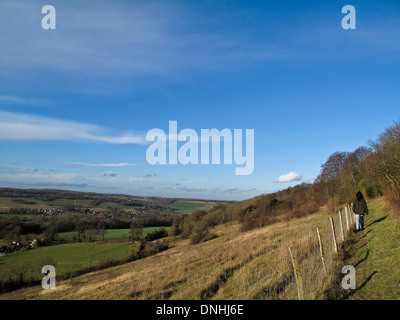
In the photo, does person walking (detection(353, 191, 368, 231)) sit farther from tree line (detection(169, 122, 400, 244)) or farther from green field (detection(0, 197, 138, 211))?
green field (detection(0, 197, 138, 211))

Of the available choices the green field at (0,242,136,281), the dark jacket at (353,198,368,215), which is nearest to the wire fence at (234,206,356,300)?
the dark jacket at (353,198,368,215)

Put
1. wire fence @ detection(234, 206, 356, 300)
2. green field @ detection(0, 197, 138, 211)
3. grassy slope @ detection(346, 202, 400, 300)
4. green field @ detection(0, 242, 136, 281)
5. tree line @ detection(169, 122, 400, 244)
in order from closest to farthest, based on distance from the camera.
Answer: wire fence @ detection(234, 206, 356, 300), grassy slope @ detection(346, 202, 400, 300), tree line @ detection(169, 122, 400, 244), green field @ detection(0, 242, 136, 281), green field @ detection(0, 197, 138, 211)

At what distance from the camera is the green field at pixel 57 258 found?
4001cm

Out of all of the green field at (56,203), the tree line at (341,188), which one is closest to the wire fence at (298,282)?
the tree line at (341,188)

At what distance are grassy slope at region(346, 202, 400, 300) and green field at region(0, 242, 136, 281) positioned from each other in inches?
1673

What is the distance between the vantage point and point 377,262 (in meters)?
7.69

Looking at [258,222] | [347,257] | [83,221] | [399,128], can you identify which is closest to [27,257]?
[83,221]

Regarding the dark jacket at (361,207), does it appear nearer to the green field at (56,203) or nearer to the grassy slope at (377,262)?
the grassy slope at (377,262)

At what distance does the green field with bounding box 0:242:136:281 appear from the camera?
40.0 metres

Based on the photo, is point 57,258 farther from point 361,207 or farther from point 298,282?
point 298,282

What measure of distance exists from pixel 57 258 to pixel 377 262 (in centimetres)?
5755
